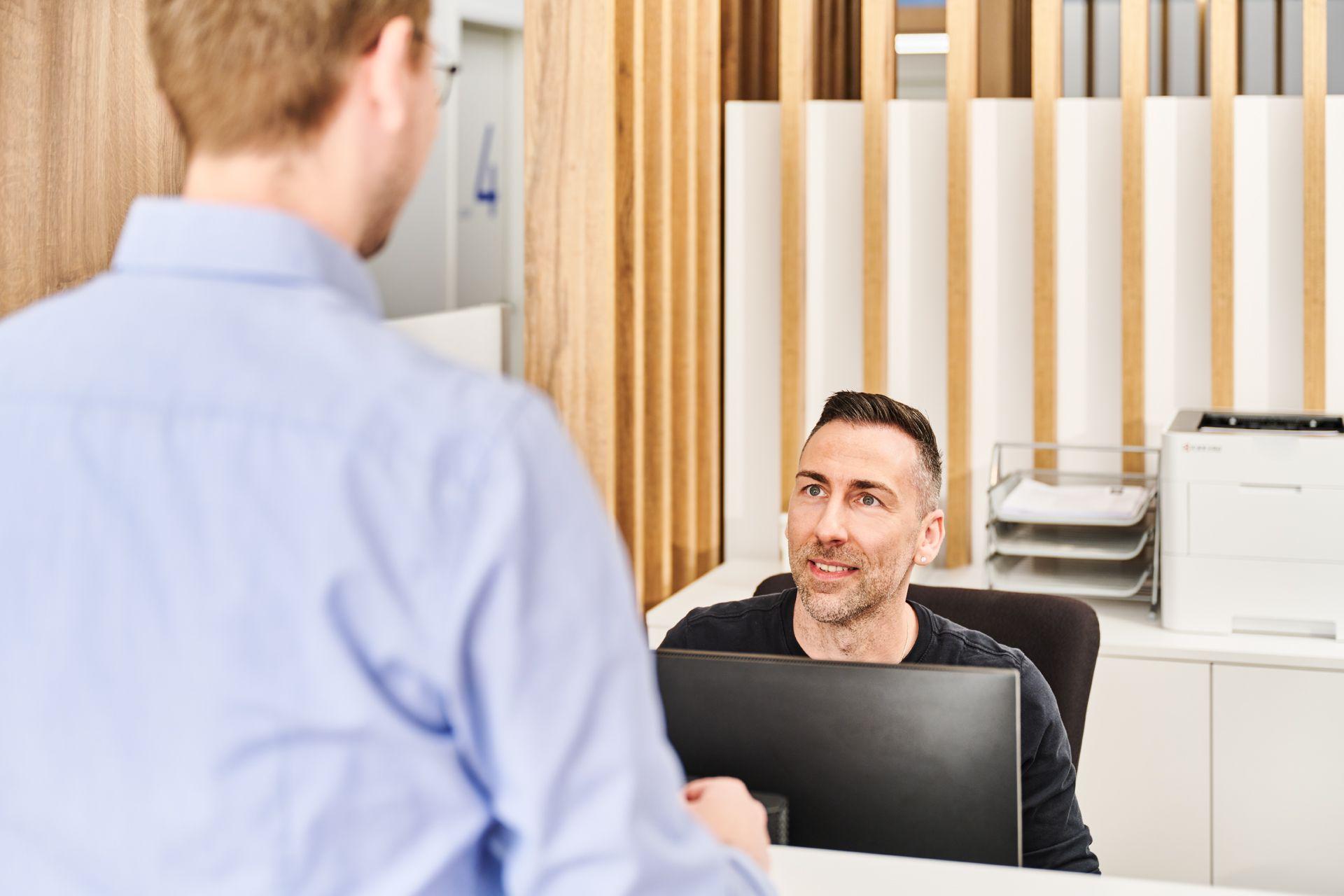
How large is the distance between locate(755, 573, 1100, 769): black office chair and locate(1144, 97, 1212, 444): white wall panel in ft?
4.21

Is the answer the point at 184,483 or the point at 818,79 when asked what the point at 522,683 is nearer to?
the point at 184,483

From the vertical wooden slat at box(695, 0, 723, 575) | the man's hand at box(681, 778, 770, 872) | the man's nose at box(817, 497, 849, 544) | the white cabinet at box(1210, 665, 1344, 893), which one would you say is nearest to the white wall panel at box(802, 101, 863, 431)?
the vertical wooden slat at box(695, 0, 723, 575)

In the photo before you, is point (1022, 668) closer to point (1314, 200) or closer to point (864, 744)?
point (864, 744)

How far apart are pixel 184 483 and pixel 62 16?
1.53 meters

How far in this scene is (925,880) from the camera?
3.98 ft

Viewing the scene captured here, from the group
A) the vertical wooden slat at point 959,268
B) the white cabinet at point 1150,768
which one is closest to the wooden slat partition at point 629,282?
the vertical wooden slat at point 959,268

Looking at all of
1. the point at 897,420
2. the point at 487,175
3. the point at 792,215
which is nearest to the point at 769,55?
the point at 792,215

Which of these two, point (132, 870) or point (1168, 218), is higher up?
point (1168, 218)

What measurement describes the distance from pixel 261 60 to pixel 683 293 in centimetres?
261

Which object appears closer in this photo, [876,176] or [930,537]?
[930,537]

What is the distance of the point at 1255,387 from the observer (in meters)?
3.12

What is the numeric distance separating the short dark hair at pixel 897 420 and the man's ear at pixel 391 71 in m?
1.35

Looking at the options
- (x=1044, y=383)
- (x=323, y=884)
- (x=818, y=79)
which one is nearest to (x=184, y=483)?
(x=323, y=884)

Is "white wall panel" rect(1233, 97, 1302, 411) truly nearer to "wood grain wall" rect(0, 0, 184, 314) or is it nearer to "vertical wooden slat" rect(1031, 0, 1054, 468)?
"vertical wooden slat" rect(1031, 0, 1054, 468)
